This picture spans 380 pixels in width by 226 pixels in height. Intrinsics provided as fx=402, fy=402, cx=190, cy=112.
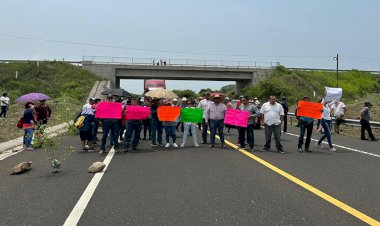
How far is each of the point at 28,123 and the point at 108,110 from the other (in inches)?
117

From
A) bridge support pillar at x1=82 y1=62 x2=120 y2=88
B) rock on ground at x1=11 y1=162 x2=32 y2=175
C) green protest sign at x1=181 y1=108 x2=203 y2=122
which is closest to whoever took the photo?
rock on ground at x1=11 y1=162 x2=32 y2=175

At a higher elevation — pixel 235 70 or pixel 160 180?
pixel 235 70

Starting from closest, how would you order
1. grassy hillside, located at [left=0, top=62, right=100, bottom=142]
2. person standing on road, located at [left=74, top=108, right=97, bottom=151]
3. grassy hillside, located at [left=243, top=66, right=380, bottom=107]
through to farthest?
person standing on road, located at [left=74, top=108, right=97, bottom=151], grassy hillside, located at [left=0, top=62, right=100, bottom=142], grassy hillside, located at [left=243, top=66, right=380, bottom=107]

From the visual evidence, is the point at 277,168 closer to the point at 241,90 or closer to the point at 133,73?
the point at 133,73

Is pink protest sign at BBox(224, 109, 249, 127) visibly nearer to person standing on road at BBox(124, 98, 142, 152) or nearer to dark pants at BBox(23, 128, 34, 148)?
person standing on road at BBox(124, 98, 142, 152)

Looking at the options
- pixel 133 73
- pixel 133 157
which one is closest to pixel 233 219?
pixel 133 157

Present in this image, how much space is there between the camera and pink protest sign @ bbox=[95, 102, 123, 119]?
1195cm

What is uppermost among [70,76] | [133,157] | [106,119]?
[70,76]

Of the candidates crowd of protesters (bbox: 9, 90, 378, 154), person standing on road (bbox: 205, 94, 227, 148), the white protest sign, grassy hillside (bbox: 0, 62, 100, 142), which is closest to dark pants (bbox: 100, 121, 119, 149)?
crowd of protesters (bbox: 9, 90, 378, 154)

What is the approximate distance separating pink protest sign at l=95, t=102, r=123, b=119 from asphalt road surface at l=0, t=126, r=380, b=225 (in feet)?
4.47

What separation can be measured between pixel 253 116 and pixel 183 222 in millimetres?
8184

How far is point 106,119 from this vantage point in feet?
39.3

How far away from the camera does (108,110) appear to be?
1202cm

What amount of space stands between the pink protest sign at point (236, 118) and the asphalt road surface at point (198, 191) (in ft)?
6.67
